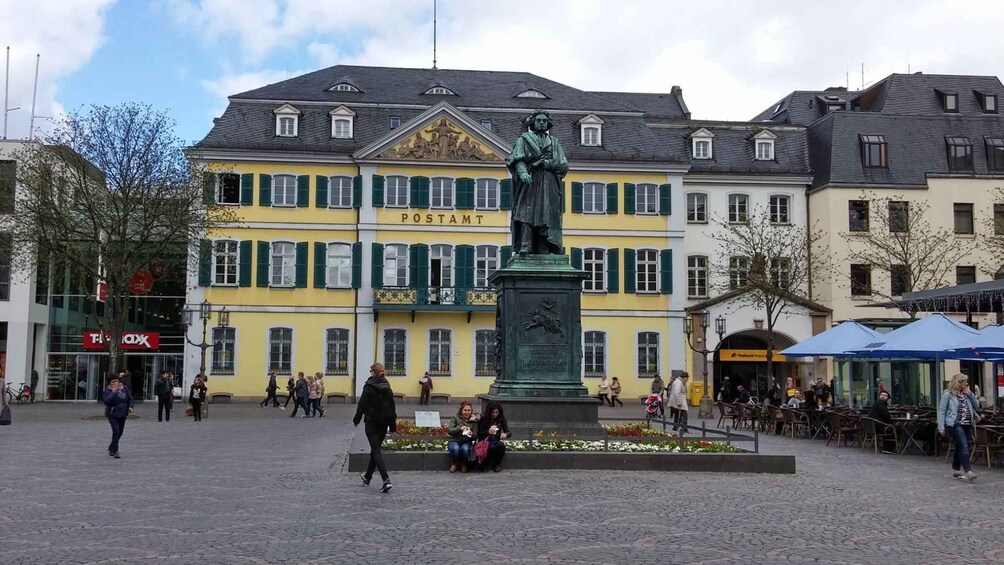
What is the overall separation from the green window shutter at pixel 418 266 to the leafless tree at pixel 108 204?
1242cm

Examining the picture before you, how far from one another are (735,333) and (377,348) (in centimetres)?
1481

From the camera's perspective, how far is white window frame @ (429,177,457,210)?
43000mm

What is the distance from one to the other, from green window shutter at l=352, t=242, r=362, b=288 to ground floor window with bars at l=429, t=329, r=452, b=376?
11.8ft

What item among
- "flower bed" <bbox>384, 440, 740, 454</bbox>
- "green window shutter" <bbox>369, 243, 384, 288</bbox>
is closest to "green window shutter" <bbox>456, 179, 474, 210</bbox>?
A: "green window shutter" <bbox>369, 243, 384, 288</bbox>

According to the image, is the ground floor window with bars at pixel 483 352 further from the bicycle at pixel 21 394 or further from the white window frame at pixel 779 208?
the bicycle at pixel 21 394

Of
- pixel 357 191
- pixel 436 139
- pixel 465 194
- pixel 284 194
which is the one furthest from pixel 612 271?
pixel 284 194

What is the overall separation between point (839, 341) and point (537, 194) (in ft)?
35.8

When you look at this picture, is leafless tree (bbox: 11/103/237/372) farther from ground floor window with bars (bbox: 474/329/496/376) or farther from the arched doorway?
the arched doorway

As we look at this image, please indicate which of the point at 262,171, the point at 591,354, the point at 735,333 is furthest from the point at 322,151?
the point at 735,333

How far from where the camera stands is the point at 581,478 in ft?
45.0

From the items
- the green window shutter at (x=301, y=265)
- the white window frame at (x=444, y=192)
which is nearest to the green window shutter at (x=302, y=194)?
the green window shutter at (x=301, y=265)

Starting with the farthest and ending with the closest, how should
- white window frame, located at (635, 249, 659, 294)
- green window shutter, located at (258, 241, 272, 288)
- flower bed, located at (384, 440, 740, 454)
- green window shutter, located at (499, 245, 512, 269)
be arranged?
white window frame, located at (635, 249, 659, 294), green window shutter, located at (258, 241, 272, 288), green window shutter, located at (499, 245, 512, 269), flower bed, located at (384, 440, 740, 454)

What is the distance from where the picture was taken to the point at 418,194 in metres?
42.8

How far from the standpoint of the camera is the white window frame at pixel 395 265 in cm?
4272
